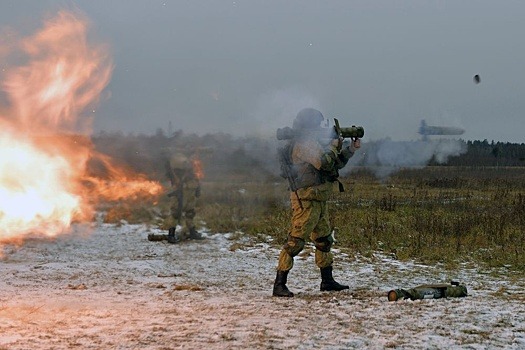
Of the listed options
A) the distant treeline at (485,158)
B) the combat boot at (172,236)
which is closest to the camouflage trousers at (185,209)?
the combat boot at (172,236)

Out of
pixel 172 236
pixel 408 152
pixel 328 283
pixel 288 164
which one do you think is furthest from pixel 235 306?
pixel 172 236

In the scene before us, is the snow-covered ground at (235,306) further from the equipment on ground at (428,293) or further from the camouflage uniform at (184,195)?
the camouflage uniform at (184,195)

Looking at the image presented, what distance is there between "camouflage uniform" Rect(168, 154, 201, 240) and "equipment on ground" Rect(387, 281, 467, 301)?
9.05 m

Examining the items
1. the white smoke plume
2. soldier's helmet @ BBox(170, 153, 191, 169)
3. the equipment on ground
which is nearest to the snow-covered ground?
the equipment on ground

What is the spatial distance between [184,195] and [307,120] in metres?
7.97

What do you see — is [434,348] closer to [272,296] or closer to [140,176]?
[272,296]

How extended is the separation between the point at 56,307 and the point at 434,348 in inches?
187

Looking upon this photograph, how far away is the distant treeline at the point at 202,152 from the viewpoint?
13.5 metres

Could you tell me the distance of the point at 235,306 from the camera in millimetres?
7590

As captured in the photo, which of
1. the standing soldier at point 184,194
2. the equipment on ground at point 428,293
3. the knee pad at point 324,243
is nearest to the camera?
the equipment on ground at point 428,293

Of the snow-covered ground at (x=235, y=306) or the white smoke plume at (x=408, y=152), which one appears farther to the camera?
the white smoke plume at (x=408, y=152)

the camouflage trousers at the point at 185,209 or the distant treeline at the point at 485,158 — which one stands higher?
the distant treeline at the point at 485,158

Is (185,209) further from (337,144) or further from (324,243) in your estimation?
(337,144)

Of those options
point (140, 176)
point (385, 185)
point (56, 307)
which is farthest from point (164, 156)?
point (385, 185)
